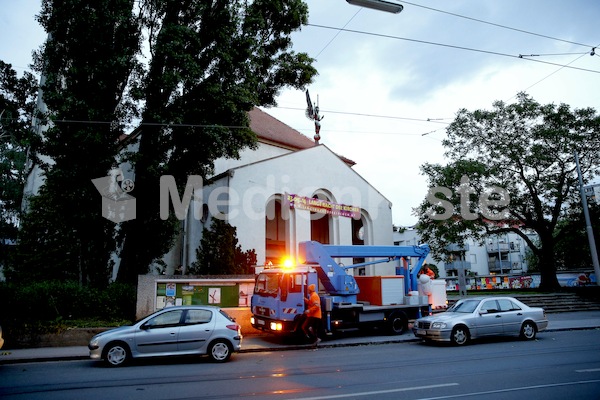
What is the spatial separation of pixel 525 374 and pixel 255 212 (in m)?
16.0

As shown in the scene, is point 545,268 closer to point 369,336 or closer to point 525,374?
point 369,336

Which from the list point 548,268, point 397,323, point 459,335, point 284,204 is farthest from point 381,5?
point 548,268

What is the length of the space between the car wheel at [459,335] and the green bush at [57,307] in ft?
35.0

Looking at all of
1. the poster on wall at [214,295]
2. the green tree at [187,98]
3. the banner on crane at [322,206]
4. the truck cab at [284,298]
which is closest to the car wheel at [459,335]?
the truck cab at [284,298]

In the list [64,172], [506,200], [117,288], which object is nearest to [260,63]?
[64,172]

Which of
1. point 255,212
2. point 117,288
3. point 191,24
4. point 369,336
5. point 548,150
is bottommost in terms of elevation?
point 369,336

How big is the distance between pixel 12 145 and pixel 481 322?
3175 cm

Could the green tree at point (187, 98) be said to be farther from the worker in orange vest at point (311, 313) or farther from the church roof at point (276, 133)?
the church roof at point (276, 133)

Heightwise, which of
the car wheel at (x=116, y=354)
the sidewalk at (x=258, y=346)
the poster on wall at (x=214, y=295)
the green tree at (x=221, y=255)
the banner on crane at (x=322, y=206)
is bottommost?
the sidewalk at (x=258, y=346)

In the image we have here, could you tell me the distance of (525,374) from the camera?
26.0 ft

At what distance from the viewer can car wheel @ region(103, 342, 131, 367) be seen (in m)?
9.44

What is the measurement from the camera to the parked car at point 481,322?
39.6ft

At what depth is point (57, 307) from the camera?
43.7 feet

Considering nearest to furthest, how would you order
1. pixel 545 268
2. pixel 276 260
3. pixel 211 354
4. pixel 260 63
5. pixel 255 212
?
1. pixel 211 354
2. pixel 260 63
3. pixel 255 212
4. pixel 276 260
5. pixel 545 268
